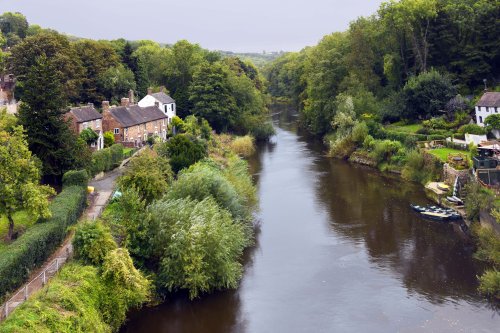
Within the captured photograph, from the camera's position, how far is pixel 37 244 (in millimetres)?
25453

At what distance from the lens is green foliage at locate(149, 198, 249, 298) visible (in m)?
29.0

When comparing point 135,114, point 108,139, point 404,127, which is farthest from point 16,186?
point 404,127

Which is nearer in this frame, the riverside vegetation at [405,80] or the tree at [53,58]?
the riverside vegetation at [405,80]

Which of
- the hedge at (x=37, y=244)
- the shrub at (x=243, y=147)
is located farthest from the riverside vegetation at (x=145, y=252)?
the shrub at (x=243, y=147)

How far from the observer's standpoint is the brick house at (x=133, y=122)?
61.4 m

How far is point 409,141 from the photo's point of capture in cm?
6181

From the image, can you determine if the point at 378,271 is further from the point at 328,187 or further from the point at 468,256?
the point at 328,187

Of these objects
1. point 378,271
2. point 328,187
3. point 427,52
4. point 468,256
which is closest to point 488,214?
point 468,256

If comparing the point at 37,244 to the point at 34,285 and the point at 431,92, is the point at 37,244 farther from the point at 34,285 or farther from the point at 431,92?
the point at 431,92

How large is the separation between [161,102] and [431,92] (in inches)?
1479

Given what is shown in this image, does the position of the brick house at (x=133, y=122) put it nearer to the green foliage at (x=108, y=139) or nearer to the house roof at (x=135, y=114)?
the house roof at (x=135, y=114)

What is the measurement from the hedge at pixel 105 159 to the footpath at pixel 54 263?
10.3ft

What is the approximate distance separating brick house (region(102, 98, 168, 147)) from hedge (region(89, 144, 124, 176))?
9606 millimetres

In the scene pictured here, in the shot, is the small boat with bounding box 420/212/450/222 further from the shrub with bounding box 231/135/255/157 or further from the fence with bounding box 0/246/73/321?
the shrub with bounding box 231/135/255/157
